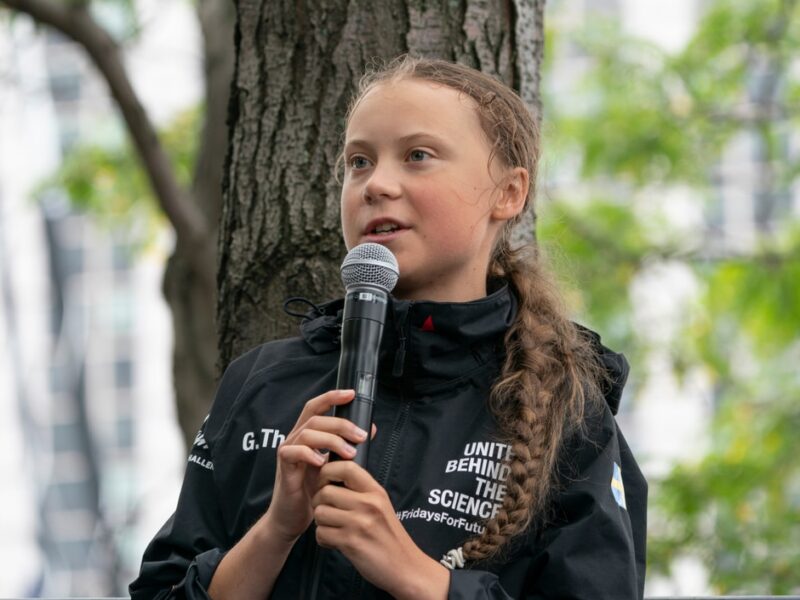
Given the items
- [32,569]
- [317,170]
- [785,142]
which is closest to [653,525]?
[785,142]

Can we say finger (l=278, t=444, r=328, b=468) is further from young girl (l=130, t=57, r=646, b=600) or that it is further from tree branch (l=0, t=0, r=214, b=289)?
tree branch (l=0, t=0, r=214, b=289)

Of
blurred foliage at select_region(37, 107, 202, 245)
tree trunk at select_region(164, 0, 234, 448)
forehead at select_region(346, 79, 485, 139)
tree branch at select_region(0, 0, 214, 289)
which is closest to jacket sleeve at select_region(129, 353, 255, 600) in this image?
forehead at select_region(346, 79, 485, 139)

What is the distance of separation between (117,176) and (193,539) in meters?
9.06

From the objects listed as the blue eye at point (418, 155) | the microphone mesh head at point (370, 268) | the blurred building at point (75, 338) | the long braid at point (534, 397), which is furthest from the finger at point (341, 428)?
the blurred building at point (75, 338)

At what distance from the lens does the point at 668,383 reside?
479 inches

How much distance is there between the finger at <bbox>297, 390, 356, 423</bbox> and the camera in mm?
2301

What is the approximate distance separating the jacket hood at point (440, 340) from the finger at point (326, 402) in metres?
0.26

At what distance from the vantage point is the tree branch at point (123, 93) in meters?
7.57

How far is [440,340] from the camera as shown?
265 centimetres

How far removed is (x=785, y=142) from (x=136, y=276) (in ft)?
104

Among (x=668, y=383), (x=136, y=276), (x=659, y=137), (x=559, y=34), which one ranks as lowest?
(x=668, y=383)

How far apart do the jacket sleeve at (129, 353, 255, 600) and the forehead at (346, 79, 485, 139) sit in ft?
1.88

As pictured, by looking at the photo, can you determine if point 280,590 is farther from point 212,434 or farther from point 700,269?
point 700,269

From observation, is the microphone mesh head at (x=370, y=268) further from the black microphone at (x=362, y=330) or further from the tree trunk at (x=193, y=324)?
the tree trunk at (x=193, y=324)
